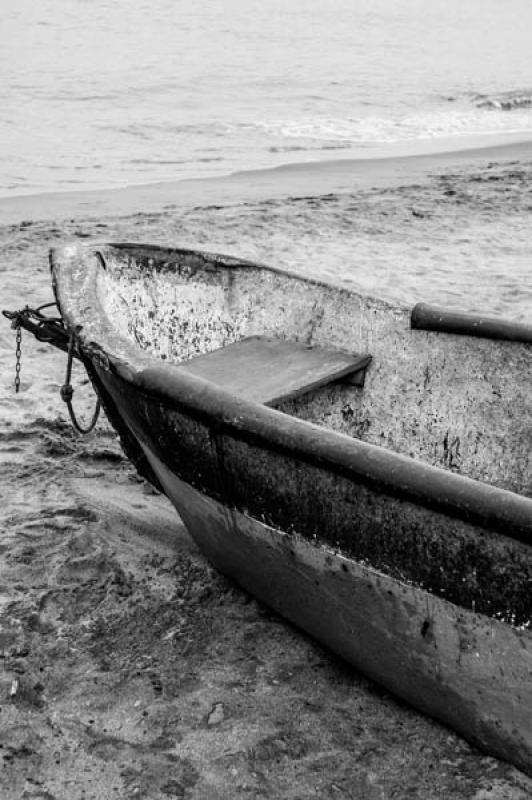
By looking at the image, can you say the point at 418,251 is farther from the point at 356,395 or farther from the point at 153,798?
the point at 153,798

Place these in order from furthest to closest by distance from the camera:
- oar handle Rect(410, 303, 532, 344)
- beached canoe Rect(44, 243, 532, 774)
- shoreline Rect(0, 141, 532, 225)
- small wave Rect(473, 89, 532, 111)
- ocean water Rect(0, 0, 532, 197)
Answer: small wave Rect(473, 89, 532, 111)
ocean water Rect(0, 0, 532, 197)
shoreline Rect(0, 141, 532, 225)
oar handle Rect(410, 303, 532, 344)
beached canoe Rect(44, 243, 532, 774)

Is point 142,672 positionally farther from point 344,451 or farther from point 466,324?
point 466,324

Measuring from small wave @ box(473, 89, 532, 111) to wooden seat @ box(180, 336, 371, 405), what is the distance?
16837 millimetres

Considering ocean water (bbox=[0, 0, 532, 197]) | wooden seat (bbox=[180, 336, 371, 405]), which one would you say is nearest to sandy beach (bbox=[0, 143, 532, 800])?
wooden seat (bbox=[180, 336, 371, 405])

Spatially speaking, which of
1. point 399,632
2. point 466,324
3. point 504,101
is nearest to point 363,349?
point 466,324

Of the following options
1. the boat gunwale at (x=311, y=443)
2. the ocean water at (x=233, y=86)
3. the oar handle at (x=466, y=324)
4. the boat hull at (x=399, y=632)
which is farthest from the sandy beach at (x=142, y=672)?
the ocean water at (x=233, y=86)

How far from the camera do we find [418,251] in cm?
832

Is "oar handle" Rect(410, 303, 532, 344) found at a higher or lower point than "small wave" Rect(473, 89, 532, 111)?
lower

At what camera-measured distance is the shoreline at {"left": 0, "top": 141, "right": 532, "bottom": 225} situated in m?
9.47

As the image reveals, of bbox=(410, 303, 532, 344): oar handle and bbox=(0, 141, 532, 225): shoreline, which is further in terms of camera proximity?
bbox=(0, 141, 532, 225): shoreline

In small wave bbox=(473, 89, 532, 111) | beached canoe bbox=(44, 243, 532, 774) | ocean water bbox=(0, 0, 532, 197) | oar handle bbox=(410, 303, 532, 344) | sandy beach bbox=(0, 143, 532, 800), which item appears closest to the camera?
beached canoe bbox=(44, 243, 532, 774)

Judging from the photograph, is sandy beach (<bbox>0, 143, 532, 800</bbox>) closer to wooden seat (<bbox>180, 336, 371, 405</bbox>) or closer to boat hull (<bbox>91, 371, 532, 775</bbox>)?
boat hull (<bbox>91, 371, 532, 775</bbox>)

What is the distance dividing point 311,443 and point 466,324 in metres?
1.45

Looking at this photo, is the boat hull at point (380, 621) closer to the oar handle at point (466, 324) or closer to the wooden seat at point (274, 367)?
the wooden seat at point (274, 367)
